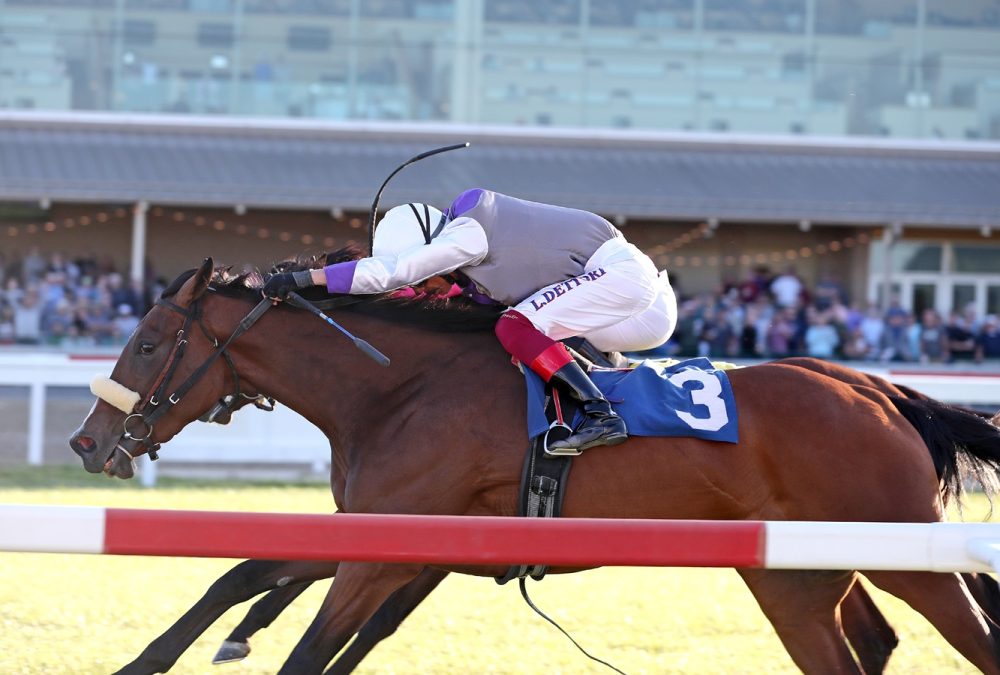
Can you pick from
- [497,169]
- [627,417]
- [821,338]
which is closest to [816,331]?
[821,338]

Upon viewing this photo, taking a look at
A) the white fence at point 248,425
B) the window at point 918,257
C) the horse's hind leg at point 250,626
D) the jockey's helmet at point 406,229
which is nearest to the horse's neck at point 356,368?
the jockey's helmet at point 406,229

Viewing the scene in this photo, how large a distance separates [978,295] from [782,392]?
16964 mm

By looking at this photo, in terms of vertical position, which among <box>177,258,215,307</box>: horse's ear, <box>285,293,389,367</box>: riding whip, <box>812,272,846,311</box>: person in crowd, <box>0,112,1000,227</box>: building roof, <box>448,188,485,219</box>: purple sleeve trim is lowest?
<box>812,272,846,311</box>: person in crowd

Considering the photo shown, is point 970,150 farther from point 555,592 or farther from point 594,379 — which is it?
point 594,379

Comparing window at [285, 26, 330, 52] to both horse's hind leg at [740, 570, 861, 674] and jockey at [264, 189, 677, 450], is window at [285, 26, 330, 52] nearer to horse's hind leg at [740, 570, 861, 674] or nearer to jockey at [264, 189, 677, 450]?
jockey at [264, 189, 677, 450]

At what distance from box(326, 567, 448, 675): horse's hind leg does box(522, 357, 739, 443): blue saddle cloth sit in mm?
824

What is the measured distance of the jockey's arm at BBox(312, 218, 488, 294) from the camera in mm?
3955

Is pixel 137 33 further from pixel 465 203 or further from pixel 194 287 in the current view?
pixel 465 203

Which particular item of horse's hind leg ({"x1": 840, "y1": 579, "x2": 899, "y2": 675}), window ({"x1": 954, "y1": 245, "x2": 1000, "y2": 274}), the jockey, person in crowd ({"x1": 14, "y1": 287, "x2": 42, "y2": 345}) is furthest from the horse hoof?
window ({"x1": 954, "y1": 245, "x2": 1000, "y2": 274})

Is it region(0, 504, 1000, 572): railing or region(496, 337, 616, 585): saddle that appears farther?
region(496, 337, 616, 585): saddle

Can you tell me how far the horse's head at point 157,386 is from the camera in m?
3.98

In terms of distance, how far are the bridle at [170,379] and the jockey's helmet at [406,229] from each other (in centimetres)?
44

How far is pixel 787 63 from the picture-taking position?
19141mm

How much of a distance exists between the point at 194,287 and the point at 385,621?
4.45ft
